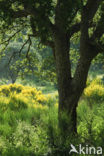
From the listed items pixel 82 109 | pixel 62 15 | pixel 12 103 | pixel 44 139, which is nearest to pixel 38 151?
pixel 44 139

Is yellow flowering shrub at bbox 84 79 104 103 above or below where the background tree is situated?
below

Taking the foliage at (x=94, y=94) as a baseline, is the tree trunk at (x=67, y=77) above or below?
above

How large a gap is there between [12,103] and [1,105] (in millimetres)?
431

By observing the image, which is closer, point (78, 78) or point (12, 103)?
point (78, 78)

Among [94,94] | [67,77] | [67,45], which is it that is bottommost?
[94,94]

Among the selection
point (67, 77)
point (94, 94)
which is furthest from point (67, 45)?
A: point (94, 94)

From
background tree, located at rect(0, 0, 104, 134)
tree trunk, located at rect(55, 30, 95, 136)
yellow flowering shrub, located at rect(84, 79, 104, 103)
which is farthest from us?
yellow flowering shrub, located at rect(84, 79, 104, 103)

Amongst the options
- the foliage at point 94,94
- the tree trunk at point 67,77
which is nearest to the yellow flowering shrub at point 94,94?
the foliage at point 94,94

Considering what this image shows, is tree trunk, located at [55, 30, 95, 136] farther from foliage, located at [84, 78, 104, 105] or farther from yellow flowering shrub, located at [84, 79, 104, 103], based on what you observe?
yellow flowering shrub, located at [84, 79, 104, 103]

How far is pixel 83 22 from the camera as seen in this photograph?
5.02 metres

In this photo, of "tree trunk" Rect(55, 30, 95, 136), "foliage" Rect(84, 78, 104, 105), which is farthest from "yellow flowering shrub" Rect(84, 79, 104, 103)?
"tree trunk" Rect(55, 30, 95, 136)

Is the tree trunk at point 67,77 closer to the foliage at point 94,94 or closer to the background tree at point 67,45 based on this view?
the background tree at point 67,45

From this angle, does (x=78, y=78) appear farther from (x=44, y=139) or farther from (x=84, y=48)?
(x=44, y=139)

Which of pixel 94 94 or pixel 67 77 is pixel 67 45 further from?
pixel 94 94
